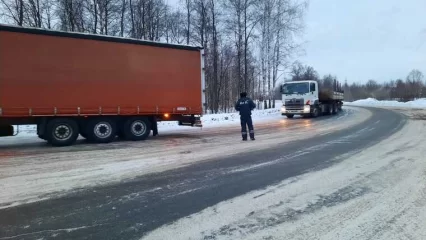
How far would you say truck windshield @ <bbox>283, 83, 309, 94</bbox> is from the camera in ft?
85.3

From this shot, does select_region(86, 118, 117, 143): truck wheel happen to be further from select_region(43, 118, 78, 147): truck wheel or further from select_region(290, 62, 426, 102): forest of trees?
select_region(290, 62, 426, 102): forest of trees

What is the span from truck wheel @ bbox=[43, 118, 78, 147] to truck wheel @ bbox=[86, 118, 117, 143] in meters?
0.52

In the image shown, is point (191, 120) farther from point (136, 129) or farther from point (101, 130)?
point (101, 130)

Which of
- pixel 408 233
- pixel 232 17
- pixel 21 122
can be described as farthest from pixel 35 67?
pixel 232 17

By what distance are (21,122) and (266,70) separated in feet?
92.3

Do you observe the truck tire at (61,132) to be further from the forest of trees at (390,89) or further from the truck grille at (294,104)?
the forest of trees at (390,89)

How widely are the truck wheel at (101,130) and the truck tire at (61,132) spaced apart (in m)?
0.50

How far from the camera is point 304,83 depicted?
25984mm

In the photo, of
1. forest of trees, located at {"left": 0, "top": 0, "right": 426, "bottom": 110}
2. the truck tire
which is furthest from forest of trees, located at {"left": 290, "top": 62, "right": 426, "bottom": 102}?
the truck tire

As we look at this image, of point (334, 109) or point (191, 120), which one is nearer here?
point (191, 120)

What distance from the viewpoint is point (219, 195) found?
515 centimetres

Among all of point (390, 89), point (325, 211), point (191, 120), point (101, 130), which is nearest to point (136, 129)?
point (101, 130)

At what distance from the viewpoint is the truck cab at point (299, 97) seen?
1016 inches

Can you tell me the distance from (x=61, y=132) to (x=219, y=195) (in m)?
8.09
